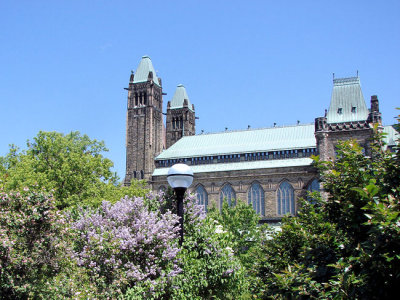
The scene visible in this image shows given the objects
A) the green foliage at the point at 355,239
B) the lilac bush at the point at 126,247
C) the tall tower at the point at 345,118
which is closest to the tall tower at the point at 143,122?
the tall tower at the point at 345,118

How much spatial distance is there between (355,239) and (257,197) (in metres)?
55.5

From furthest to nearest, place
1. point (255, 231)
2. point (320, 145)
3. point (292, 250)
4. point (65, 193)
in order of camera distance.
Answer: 1. point (320, 145)
2. point (255, 231)
3. point (65, 193)
4. point (292, 250)

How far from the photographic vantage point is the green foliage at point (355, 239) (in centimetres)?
679

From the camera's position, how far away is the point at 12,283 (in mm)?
10828

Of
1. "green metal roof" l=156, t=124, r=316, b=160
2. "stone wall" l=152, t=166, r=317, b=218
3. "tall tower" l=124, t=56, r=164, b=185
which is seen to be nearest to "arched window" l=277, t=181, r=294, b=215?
"stone wall" l=152, t=166, r=317, b=218

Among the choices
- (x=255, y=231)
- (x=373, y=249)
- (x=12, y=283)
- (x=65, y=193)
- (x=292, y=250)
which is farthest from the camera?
(x=255, y=231)

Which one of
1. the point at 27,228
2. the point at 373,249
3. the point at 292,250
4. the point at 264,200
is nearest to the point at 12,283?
the point at 27,228

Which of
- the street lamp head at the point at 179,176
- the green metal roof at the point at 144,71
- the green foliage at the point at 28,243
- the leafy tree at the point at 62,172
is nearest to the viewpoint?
the green foliage at the point at 28,243

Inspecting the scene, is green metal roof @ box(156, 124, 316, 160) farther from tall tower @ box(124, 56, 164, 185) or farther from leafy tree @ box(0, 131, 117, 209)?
leafy tree @ box(0, 131, 117, 209)

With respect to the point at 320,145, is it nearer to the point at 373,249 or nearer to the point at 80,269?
the point at 80,269

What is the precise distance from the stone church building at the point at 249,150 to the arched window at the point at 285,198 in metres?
0.03

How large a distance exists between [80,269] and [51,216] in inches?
91.8

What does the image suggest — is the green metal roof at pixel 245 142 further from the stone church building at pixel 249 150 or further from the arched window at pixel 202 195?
the arched window at pixel 202 195

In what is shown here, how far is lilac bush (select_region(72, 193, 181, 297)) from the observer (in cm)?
1370
